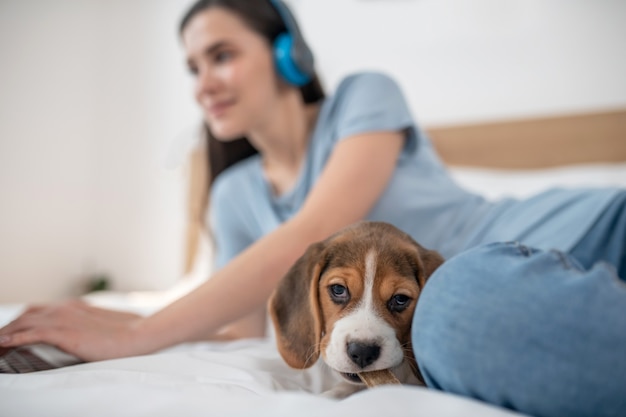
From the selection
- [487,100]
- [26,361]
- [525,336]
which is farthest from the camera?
[487,100]

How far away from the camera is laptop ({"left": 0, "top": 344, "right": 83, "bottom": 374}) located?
2.33 feet

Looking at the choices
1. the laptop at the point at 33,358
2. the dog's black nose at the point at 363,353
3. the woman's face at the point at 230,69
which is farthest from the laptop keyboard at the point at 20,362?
the woman's face at the point at 230,69

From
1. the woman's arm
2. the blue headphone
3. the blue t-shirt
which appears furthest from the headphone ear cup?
the woman's arm

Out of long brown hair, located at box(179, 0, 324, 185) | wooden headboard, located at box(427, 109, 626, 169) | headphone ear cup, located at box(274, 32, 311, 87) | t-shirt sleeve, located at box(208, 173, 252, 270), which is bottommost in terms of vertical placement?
wooden headboard, located at box(427, 109, 626, 169)

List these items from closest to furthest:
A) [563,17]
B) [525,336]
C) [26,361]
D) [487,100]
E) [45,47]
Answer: [525,336], [26,361], [563,17], [487,100], [45,47]

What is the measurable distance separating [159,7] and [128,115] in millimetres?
733

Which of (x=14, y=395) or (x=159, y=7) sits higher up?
(x=159, y=7)

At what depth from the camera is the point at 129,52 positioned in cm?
323

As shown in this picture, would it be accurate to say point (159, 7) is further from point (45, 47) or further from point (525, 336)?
point (525, 336)

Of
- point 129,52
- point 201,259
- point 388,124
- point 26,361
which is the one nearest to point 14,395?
point 26,361

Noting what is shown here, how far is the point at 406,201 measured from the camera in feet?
3.43

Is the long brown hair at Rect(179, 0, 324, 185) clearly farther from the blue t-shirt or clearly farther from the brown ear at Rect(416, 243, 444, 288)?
the brown ear at Rect(416, 243, 444, 288)

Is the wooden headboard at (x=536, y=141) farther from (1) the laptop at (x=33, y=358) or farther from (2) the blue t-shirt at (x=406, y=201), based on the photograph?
(1) the laptop at (x=33, y=358)

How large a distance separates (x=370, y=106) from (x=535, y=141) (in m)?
1.43
